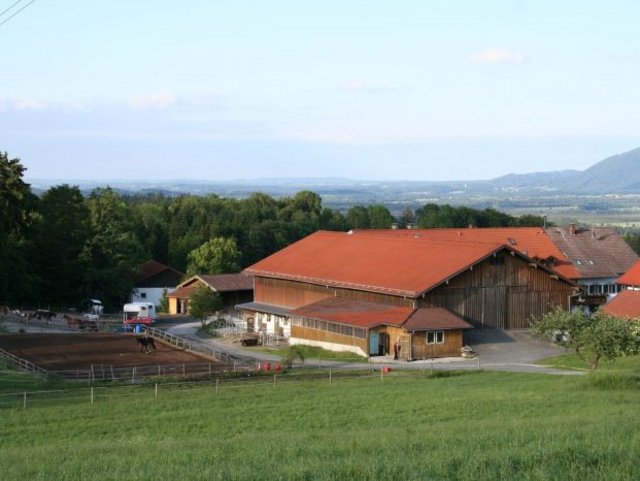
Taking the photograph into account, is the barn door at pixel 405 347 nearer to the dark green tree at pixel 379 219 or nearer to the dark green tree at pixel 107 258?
the dark green tree at pixel 107 258

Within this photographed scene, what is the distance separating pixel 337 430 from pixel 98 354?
2639 cm

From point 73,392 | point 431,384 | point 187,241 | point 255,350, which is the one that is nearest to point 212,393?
point 73,392

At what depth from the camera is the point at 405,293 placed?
47656 mm

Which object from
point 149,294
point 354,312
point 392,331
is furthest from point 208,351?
point 149,294

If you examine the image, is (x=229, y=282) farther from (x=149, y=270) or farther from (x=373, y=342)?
(x=373, y=342)

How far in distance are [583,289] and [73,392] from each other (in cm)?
3669

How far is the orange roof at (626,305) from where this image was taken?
48750 millimetres

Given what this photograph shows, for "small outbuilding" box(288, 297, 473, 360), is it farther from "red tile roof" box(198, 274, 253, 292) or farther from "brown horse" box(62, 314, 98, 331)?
"red tile roof" box(198, 274, 253, 292)

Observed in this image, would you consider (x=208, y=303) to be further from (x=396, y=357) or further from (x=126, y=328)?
(x=396, y=357)

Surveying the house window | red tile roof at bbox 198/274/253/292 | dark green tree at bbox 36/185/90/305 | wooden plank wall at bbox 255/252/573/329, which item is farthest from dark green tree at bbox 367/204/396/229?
the house window

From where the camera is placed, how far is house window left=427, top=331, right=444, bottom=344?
45.5m

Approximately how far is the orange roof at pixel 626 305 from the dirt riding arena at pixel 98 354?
21.8 meters

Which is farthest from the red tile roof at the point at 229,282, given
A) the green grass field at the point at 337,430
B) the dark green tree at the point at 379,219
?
the dark green tree at the point at 379,219

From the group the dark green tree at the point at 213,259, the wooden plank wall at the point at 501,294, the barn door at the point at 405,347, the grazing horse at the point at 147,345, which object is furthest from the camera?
the dark green tree at the point at 213,259
